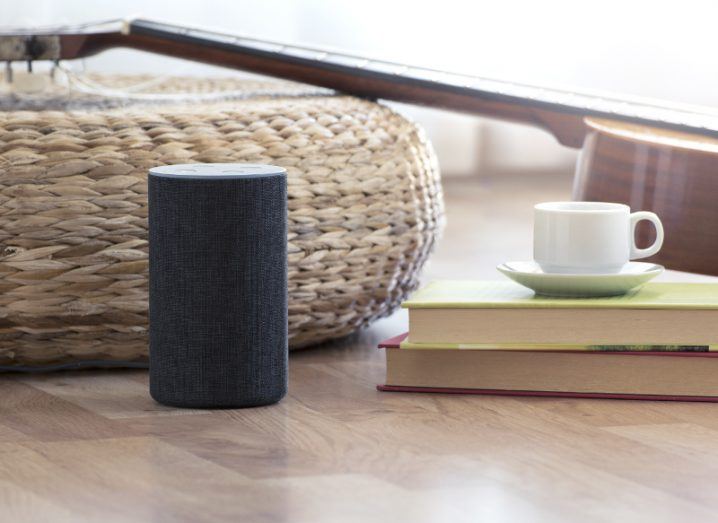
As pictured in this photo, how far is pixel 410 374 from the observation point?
46.0 inches

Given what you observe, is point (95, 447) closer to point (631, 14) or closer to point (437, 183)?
point (437, 183)

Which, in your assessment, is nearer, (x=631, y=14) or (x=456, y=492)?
(x=456, y=492)

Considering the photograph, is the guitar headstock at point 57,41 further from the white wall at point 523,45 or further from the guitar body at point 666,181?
the white wall at point 523,45

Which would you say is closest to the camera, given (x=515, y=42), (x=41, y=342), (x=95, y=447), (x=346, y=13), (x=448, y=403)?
(x=95, y=447)

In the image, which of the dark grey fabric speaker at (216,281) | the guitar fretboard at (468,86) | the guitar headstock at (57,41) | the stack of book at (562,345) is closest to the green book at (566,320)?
the stack of book at (562,345)

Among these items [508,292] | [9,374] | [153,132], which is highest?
[153,132]

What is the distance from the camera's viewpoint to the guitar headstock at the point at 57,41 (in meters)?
1.49

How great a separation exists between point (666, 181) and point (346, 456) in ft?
1.77

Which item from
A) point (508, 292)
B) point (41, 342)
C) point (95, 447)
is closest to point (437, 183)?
point (508, 292)

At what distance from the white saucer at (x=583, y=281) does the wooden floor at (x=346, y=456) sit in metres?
0.10

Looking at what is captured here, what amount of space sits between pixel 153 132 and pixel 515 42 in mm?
1977

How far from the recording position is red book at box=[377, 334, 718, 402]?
112 cm

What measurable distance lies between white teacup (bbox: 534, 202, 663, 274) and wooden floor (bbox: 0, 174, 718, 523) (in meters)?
0.13

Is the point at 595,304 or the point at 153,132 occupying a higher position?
the point at 153,132
